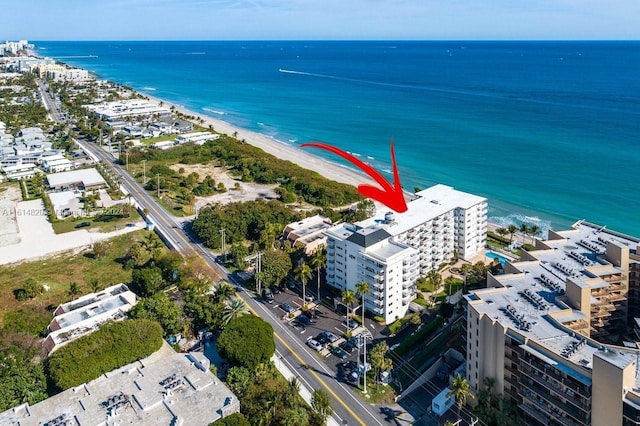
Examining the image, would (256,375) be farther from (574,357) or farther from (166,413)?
(574,357)

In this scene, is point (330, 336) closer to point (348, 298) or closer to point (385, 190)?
point (348, 298)

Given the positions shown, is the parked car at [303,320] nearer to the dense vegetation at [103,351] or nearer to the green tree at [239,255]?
the green tree at [239,255]

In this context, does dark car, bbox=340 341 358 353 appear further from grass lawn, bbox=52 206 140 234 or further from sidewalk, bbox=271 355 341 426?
grass lawn, bbox=52 206 140 234

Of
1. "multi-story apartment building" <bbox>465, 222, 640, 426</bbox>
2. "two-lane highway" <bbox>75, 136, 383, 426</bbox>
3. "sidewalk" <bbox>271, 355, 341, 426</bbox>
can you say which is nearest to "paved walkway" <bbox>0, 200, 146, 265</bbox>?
"two-lane highway" <bbox>75, 136, 383, 426</bbox>

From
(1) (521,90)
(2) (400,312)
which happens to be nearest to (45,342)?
(2) (400,312)

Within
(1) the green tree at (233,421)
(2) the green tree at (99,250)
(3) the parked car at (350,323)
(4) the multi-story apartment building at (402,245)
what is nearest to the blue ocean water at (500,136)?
(4) the multi-story apartment building at (402,245)

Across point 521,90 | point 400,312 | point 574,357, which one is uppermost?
point 521,90

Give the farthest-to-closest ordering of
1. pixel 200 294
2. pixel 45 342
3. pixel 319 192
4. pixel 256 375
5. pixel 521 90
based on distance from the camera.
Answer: pixel 521 90
pixel 319 192
pixel 200 294
pixel 45 342
pixel 256 375
